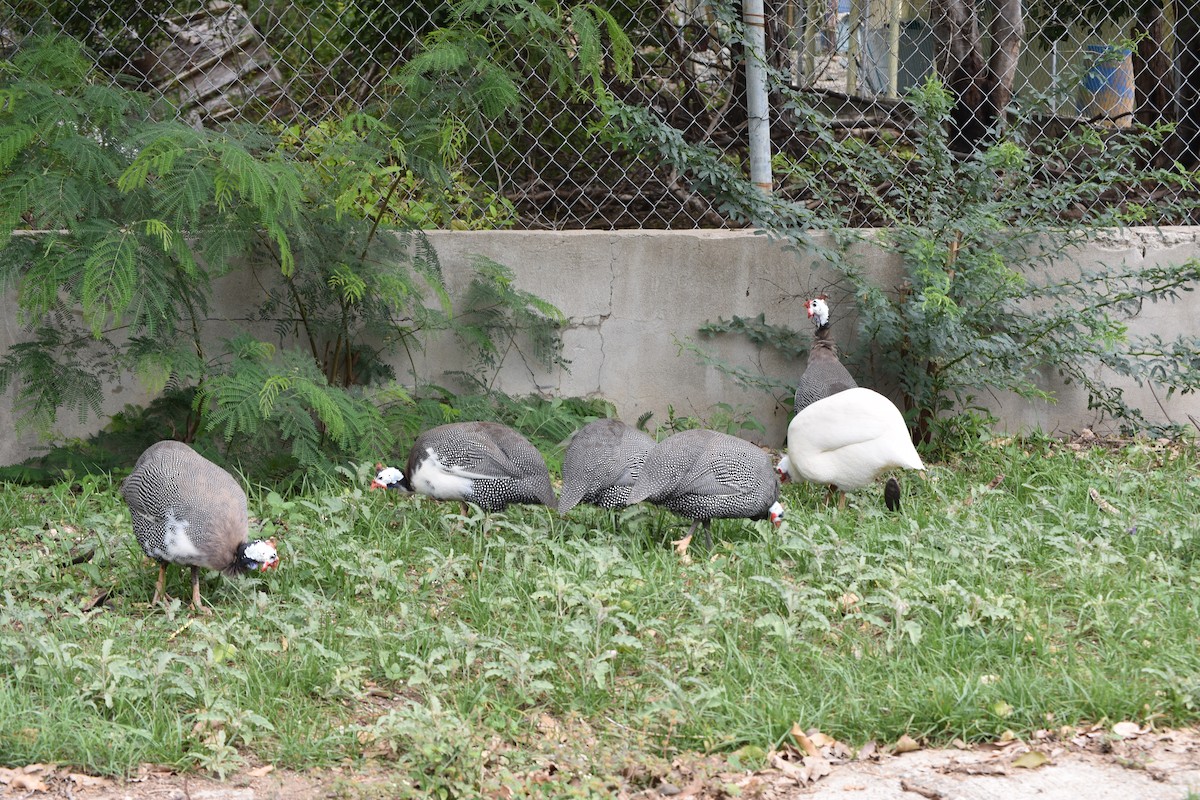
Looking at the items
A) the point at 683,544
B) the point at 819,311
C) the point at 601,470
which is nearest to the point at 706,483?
the point at 683,544

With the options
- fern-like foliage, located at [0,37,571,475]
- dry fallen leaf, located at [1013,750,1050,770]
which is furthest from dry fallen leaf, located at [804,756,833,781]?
fern-like foliage, located at [0,37,571,475]

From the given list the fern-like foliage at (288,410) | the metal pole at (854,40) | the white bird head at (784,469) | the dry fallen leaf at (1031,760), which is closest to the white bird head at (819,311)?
the white bird head at (784,469)

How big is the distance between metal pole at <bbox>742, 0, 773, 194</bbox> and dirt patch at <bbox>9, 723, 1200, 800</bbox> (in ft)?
11.9

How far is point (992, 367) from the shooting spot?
5.97 m

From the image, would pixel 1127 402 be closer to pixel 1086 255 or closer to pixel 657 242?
pixel 1086 255

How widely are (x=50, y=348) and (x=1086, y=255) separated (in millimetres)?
5302

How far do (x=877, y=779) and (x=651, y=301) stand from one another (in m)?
3.60

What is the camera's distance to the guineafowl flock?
4.09 m

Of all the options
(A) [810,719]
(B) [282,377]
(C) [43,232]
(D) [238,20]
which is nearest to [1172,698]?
(A) [810,719]

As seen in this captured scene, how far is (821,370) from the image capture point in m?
5.81

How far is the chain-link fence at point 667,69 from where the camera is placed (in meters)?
6.10

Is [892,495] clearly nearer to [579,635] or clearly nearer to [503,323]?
[579,635]

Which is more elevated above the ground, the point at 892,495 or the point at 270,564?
the point at 892,495

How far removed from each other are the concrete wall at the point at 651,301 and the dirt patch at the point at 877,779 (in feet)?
10.8
